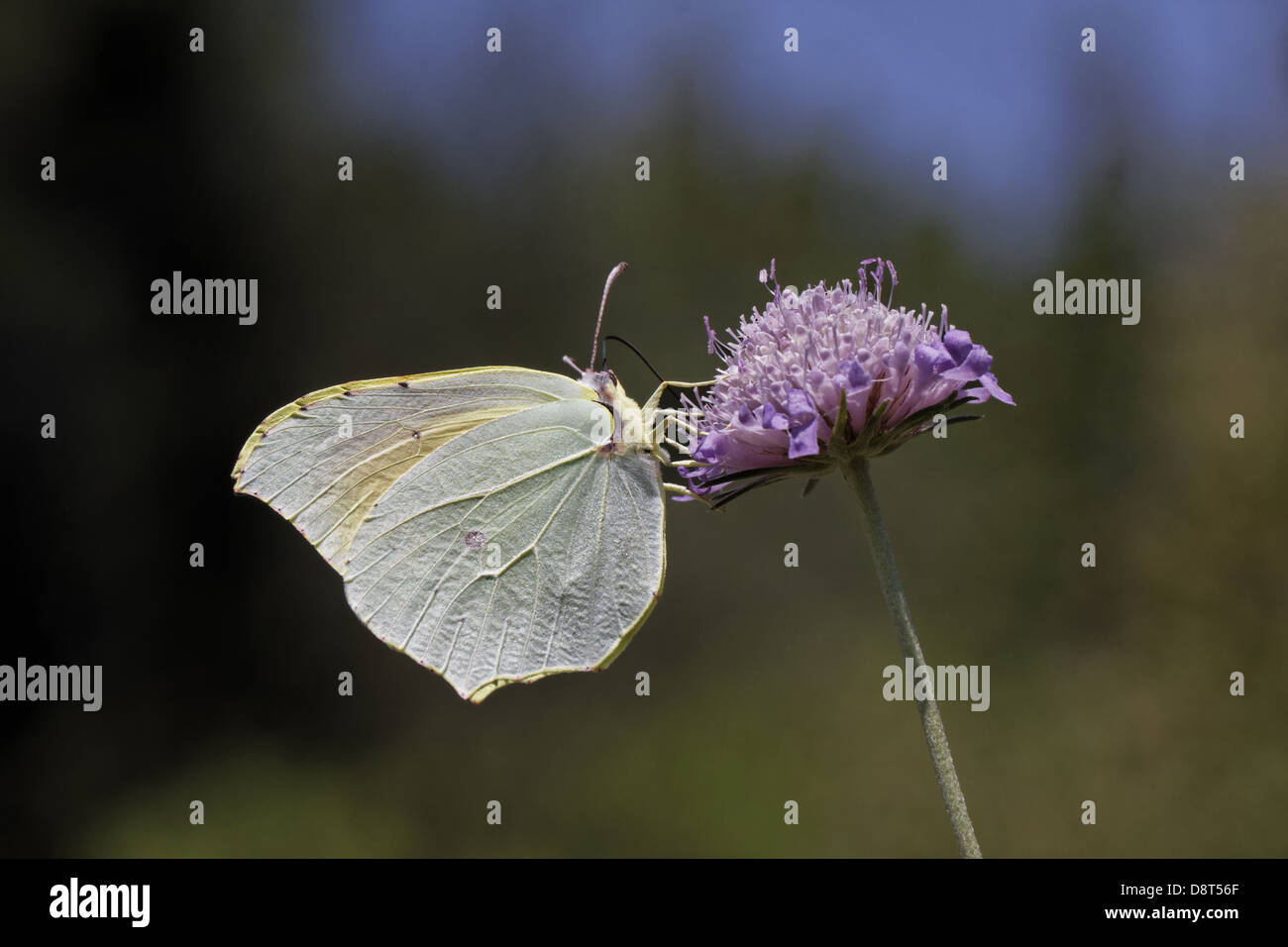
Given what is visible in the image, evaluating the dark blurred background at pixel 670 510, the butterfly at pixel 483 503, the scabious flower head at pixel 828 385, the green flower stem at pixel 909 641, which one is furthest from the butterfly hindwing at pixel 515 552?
the dark blurred background at pixel 670 510

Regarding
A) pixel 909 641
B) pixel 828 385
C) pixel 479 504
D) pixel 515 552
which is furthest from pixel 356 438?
pixel 909 641

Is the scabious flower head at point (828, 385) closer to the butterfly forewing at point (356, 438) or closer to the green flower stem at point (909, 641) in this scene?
the green flower stem at point (909, 641)

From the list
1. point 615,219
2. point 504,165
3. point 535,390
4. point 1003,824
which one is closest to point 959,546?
point 1003,824

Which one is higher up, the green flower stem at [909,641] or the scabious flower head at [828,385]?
the scabious flower head at [828,385]

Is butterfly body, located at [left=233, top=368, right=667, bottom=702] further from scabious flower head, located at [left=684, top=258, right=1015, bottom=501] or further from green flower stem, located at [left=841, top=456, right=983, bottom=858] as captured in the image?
green flower stem, located at [left=841, top=456, right=983, bottom=858]

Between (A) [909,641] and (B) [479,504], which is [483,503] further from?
(A) [909,641]

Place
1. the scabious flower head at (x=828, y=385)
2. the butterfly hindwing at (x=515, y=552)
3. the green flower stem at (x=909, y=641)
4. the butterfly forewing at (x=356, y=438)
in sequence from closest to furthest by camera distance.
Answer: the green flower stem at (x=909, y=641) → the scabious flower head at (x=828, y=385) → the butterfly hindwing at (x=515, y=552) → the butterfly forewing at (x=356, y=438)
